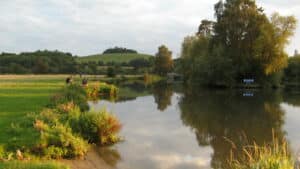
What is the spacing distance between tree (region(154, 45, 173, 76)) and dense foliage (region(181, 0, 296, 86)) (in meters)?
56.3

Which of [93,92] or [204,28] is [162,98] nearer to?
[93,92]

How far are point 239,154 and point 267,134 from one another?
5.32m

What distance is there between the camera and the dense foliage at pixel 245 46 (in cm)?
5553

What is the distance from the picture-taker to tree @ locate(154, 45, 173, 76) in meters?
117

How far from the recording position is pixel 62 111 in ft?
55.6

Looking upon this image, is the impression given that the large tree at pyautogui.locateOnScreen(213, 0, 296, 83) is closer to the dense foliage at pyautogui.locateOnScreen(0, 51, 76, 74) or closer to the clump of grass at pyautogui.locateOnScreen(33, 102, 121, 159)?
the clump of grass at pyautogui.locateOnScreen(33, 102, 121, 159)

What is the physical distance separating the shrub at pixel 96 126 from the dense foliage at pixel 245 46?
145 ft

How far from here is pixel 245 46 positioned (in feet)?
189

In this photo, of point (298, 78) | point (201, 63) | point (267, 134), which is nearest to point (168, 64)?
point (298, 78)

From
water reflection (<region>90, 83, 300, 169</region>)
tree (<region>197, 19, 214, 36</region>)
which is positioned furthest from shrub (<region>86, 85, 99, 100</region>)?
tree (<region>197, 19, 214, 36</region>)

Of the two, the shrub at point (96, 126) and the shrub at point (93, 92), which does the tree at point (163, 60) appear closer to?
the shrub at point (93, 92)

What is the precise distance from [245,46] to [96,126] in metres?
48.4

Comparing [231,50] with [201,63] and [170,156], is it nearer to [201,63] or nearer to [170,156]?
[201,63]

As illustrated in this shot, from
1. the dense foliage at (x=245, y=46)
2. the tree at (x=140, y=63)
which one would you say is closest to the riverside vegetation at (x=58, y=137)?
the dense foliage at (x=245, y=46)
